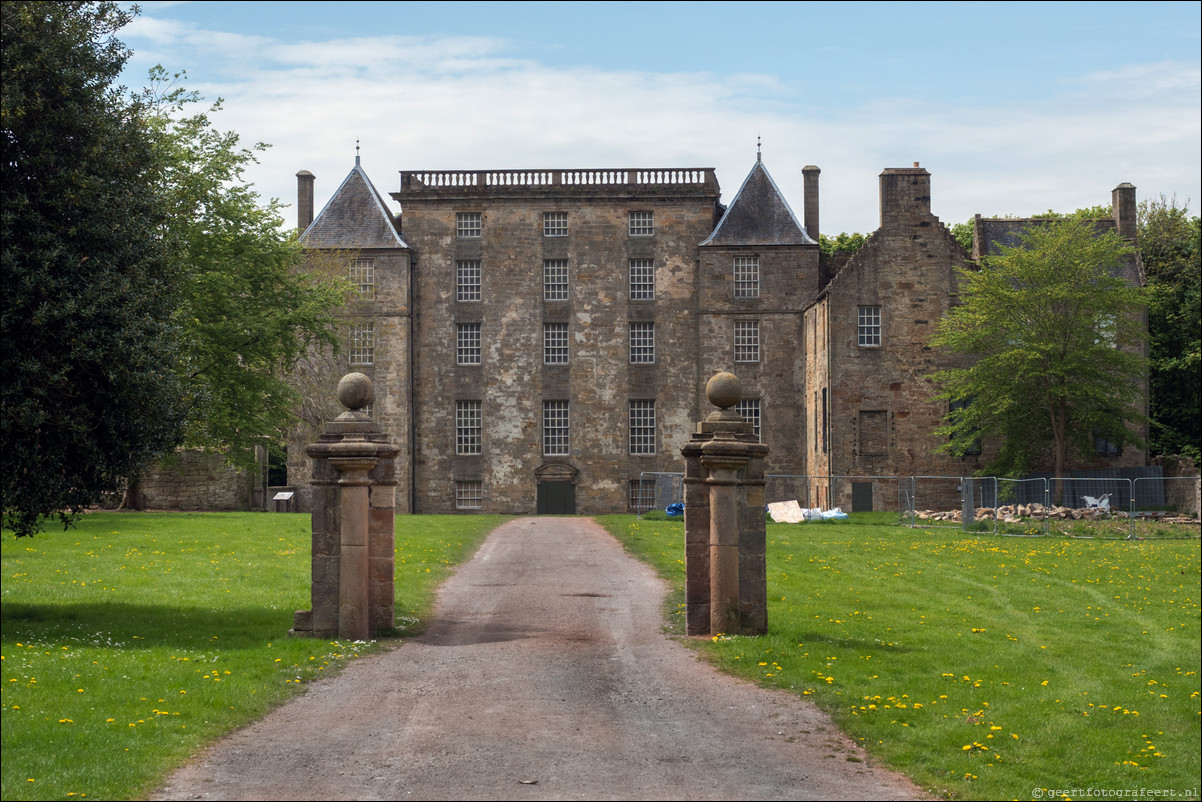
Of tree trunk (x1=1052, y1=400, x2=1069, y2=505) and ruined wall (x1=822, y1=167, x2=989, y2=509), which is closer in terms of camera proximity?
tree trunk (x1=1052, y1=400, x2=1069, y2=505)

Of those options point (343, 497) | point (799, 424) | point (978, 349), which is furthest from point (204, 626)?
point (799, 424)

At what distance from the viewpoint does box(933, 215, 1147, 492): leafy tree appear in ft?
148

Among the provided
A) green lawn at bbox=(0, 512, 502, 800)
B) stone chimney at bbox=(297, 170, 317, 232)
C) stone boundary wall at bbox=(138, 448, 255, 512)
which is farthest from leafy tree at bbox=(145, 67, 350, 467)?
stone chimney at bbox=(297, 170, 317, 232)

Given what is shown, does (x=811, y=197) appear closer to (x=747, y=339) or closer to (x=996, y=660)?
(x=747, y=339)

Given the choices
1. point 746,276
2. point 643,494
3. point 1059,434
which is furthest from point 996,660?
point 746,276

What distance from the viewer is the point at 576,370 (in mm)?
54438

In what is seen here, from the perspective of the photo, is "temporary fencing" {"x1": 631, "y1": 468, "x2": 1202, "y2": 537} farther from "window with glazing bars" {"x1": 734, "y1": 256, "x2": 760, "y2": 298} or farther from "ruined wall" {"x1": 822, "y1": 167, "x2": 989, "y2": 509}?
"window with glazing bars" {"x1": 734, "y1": 256, "x2": 760, "y2": 298}

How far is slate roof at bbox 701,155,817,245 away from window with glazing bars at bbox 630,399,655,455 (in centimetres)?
792

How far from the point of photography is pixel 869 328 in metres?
48.5

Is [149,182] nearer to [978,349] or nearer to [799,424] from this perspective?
[978,349]

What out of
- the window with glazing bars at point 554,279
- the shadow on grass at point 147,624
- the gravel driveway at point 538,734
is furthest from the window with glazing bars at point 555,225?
the gravel driveway at point 538,734

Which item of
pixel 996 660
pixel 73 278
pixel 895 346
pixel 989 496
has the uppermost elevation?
pixel 895 346

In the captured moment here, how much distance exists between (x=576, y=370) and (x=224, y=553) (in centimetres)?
2956

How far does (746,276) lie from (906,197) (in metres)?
→ 8.48
